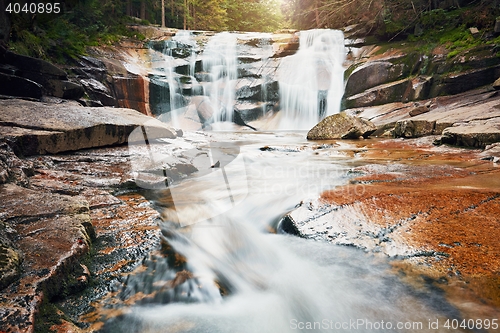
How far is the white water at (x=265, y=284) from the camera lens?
175 cm

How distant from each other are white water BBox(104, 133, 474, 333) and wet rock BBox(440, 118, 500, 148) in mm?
4184

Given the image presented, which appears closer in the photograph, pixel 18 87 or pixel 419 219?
pixel 419 219

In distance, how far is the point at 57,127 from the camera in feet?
15.0

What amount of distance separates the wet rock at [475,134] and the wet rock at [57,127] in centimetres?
700

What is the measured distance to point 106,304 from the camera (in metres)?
1.72

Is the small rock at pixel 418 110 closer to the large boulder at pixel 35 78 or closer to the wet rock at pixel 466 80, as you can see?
the wet rock at pixel 466 80

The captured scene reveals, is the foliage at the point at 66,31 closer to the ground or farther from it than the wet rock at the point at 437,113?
farther from it

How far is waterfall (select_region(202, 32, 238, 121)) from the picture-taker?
15766 millimetres

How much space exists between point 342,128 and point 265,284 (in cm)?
806

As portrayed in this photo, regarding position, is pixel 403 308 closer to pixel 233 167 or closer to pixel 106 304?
pixel 106 304

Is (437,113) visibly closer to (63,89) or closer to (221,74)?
(63,89)

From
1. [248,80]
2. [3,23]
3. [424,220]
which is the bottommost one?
[424,220]

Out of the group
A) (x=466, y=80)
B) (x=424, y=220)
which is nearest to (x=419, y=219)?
(x=424, y=220)

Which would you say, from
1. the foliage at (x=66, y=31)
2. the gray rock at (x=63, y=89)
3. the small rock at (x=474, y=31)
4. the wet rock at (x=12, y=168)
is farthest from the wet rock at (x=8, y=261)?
the small rock at (x=474, y=31)
